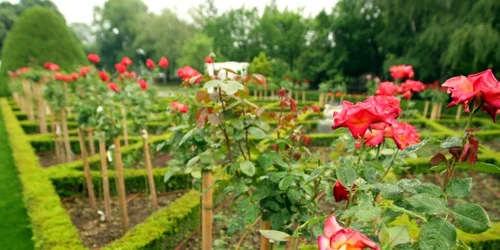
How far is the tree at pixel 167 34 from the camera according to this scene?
26609 mm

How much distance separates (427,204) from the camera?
762mm

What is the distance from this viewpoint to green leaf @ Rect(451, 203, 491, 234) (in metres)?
0.75

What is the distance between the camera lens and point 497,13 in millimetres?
10398

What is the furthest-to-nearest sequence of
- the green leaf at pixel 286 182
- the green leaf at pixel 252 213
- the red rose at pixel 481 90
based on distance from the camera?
the green leaf at pixel 252 213
the green leaf at pixel 286 182
the red rose at pixel 481 90

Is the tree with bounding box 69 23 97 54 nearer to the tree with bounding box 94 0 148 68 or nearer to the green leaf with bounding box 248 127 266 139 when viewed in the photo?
the tree with bounding box 94 0 148 68

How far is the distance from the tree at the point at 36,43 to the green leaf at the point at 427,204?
18.3 meters

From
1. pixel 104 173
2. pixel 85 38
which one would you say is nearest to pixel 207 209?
pixel 104 173

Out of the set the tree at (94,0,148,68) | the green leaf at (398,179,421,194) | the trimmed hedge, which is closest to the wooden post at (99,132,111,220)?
the trimmed hedge

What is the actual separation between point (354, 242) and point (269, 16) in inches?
917

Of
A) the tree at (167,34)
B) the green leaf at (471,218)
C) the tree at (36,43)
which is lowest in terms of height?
the green leaf at (471,218)

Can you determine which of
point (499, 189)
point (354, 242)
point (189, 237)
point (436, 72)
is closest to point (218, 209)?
point (189, 237)

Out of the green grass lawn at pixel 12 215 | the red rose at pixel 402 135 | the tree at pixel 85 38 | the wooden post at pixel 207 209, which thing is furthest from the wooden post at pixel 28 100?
the tree at pixel 85 38

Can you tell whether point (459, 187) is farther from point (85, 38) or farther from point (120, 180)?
point (85, 38)

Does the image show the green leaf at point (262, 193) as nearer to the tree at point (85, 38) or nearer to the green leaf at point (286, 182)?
the green leaf at point (286, 182)
